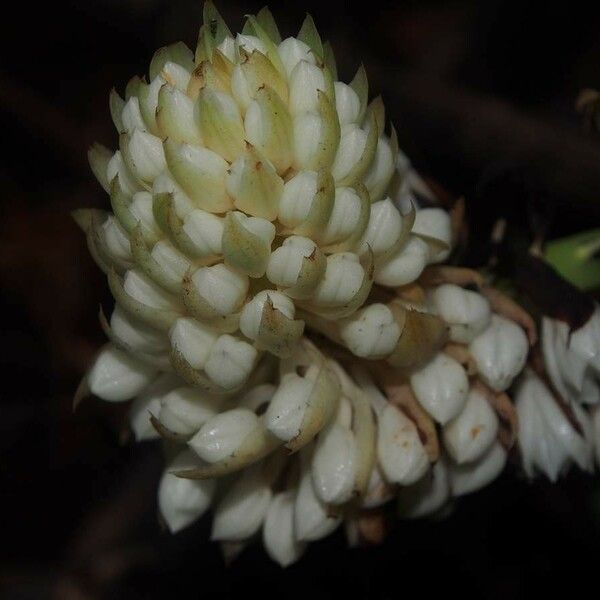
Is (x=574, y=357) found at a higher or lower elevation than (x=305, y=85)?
lower

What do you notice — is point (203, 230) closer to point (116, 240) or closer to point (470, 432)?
point (116, 240)

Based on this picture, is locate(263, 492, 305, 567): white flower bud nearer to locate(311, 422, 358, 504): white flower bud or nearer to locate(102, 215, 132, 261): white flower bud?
locate(311, 422, 358, 504): white flower bud

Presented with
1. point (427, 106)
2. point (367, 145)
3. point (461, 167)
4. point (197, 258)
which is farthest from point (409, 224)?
point (427, 106)

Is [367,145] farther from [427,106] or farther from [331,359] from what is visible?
[427,106]

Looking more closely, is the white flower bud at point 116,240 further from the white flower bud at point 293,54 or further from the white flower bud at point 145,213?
the white flower bud at point 293,54

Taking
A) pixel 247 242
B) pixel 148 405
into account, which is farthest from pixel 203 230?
pixel 148 405

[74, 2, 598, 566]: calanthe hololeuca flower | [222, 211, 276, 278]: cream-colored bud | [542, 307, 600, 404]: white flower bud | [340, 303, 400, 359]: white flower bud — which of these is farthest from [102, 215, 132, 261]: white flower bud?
[542, 307, 600, 404]: white flower bud

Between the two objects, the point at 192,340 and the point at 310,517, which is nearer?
the point at 192,340
